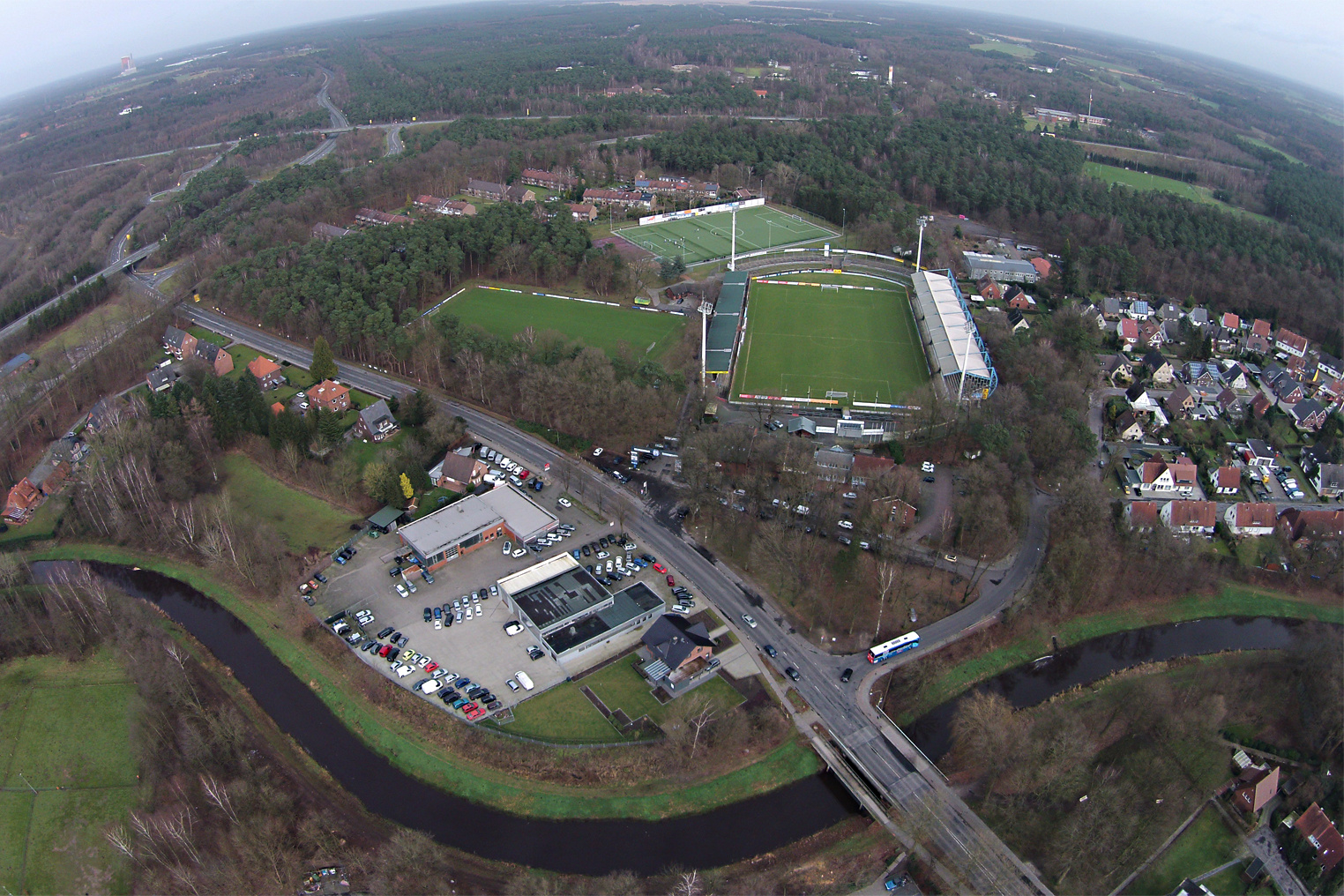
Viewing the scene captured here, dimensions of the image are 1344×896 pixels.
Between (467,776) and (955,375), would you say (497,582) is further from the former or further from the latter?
(955,375)

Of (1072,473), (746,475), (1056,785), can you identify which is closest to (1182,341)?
(1072,473)

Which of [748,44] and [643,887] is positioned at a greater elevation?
[748,44]

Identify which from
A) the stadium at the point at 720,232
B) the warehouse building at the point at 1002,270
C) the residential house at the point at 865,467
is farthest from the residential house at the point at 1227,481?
the stadium at the point at 720,232

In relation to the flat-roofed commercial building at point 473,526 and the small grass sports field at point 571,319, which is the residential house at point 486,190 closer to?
the small grass sports field at point 571,319

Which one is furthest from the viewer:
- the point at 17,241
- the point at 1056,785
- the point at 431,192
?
the point at 431,192

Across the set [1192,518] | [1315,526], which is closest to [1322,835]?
[1192,518]

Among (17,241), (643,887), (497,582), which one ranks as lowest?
(643,887)

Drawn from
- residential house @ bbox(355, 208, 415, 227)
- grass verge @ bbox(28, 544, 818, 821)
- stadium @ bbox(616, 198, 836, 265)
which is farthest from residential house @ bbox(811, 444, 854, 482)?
residential house @ bbox(355, 208, 415, 227)
